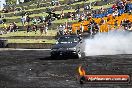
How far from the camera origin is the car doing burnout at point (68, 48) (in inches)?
1025

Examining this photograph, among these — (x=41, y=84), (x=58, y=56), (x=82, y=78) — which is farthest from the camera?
(x=58, y=56)

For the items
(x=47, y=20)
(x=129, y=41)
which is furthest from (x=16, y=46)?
(x=129, y=41)

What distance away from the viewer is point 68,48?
26.1 metres

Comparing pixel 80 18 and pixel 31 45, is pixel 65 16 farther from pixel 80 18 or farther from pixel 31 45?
pixel 31 45

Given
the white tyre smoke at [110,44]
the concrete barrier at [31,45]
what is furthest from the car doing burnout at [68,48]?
the concrete barrier at [31,45]

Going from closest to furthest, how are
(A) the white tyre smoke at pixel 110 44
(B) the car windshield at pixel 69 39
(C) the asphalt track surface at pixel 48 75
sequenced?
(C) the asphalt track surface at pixel 48 75
(B) the car windshield at pixel 69 39
(A) the white tyre smoke at pixel 110 44

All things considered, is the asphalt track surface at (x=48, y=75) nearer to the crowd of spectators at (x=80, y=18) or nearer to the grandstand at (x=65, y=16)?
the crowd of spectators at (x=80, y=18)

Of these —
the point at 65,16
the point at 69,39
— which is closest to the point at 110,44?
the point at 69,39

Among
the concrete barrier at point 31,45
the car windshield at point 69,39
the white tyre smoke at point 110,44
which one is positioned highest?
the car windshield at point 69,39

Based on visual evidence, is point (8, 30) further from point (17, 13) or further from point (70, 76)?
point (70, 76)

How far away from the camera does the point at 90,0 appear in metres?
55.2

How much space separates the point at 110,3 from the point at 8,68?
98.0 feet

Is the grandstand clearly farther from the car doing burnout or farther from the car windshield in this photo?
the car doing burnout

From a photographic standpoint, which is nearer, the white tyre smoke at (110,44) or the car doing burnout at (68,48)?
the car doing burnout at (68,48)
